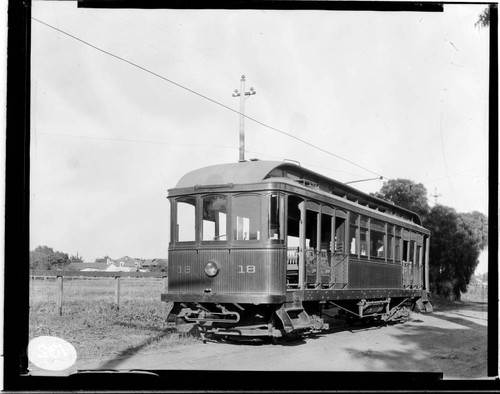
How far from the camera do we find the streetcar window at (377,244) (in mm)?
14656

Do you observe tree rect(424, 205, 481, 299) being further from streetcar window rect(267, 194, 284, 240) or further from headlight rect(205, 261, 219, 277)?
headlight rect(205, 261, 219, 277)

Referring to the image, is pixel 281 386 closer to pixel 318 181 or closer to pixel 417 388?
pixel 417 388

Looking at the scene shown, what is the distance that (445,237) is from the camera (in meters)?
26.5

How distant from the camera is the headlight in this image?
10680 millimetres

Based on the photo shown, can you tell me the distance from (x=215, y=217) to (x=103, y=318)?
416cm

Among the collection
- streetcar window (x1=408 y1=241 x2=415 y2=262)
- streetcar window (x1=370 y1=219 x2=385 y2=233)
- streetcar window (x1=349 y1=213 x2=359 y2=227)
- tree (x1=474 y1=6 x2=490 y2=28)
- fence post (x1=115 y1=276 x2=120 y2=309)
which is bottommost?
fence post (x1=115 y1=276 x2=120 y2=309)

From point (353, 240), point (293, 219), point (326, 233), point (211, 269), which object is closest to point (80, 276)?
point (211, 269)

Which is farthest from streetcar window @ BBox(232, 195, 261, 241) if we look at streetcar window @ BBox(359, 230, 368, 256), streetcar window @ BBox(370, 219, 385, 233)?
streetcar window @ BBox(370, 219, 385, 233)

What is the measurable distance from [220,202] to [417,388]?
17.7 ft

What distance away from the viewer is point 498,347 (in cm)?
663

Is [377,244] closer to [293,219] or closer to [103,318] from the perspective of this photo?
[293,219]

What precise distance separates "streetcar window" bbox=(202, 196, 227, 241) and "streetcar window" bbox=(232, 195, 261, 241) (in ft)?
0.88

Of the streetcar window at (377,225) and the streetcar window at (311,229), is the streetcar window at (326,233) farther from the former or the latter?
the streetcar window at (377,225)

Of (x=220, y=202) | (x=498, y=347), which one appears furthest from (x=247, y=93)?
(x=498, y=347)
